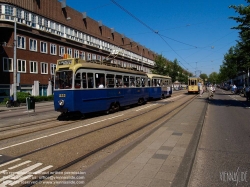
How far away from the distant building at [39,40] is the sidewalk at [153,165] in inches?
642

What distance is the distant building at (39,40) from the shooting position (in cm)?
2880

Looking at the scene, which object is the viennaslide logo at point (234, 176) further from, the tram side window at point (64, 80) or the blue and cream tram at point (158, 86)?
the blue and cream tram at point (158, 86)

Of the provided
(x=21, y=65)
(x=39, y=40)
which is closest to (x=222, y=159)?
(x=21, y=65)

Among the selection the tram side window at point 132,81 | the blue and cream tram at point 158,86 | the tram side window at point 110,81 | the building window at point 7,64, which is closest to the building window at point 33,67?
the building window at point 7,64

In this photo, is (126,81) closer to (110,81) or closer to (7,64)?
(110,81)

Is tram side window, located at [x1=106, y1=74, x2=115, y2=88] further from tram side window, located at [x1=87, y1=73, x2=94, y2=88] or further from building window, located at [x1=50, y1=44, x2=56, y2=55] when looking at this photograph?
building window, located at [x1=50, y1=44, x2=56, y2=55]

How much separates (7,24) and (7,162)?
28376 millimetres

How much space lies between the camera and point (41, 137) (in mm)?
7691

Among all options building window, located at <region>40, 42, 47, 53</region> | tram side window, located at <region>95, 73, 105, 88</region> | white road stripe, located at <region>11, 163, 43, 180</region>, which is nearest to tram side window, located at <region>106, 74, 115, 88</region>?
tram side window, located at <region>95, 73, 105, 88</region>

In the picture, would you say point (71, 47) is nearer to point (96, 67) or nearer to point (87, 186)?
point (96, 67)

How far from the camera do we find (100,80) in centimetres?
1282

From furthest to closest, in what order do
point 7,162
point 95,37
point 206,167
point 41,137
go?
1. point 95,37
2. point 41,137
3. point 7,162
4. point 206,167

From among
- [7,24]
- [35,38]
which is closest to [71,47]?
[35,38]

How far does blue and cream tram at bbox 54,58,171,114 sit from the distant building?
782cm
